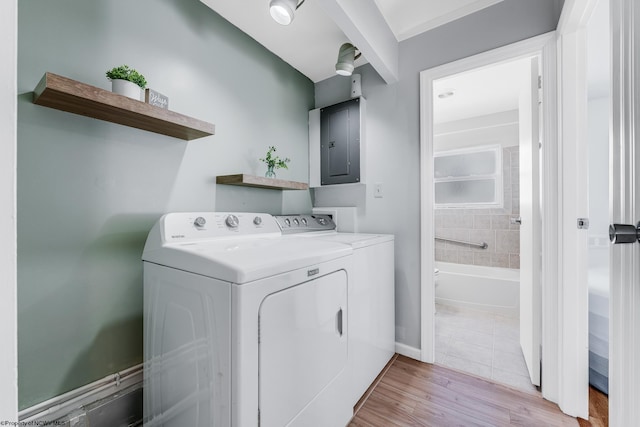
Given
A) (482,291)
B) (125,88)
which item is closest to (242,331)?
(125,88)

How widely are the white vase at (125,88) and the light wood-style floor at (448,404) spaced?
6.22ft

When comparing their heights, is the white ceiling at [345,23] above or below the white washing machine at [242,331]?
above

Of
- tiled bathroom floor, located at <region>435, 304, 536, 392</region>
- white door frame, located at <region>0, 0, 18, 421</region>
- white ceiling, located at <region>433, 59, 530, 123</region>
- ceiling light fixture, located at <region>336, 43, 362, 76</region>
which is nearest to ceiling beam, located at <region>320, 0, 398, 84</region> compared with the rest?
ceiling light fixture, located at <region>336, 43, 362, 76</region>

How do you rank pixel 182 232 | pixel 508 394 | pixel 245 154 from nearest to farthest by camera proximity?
pixel 182 232
pixel 508 394
pixel 245 154

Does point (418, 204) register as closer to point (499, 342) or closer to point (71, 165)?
point (499, 342)

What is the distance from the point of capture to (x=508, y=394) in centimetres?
156

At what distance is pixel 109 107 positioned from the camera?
107 cm

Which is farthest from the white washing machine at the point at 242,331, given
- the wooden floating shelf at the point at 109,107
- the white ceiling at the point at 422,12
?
the white ceiling at the point at 422,12

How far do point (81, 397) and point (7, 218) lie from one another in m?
1.24

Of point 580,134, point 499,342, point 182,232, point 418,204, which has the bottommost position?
point 499,342

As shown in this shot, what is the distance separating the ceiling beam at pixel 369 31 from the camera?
1384 mm

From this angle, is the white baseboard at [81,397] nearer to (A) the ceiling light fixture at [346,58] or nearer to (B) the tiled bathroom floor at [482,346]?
(B) the tiled bathroom floor at [482,346]

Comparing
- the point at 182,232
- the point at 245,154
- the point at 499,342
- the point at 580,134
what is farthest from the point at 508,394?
the point at 245,154

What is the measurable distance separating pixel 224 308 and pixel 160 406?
2.28ft
